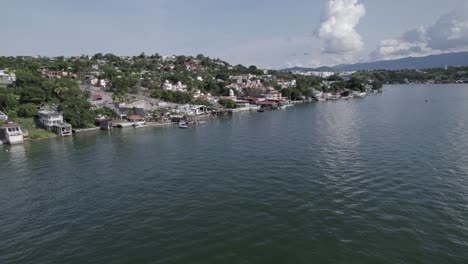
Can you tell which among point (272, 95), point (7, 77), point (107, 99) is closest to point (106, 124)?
point (107, 99)

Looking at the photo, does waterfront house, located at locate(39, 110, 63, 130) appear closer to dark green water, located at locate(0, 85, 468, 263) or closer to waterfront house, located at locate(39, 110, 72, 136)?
waterfront house, located at locate(39, 110, 72, 136)

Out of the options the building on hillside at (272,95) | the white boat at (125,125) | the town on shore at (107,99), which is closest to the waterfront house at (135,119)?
the town on shore at (107,99)

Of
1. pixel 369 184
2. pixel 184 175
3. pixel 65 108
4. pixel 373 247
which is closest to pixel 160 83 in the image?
pixel 65 108

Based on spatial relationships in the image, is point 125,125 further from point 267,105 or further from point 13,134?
point 267,105

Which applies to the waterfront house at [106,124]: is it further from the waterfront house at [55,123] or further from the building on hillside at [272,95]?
the building on hillside at [272,95]

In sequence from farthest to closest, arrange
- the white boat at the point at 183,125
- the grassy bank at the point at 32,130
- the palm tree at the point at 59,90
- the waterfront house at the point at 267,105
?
the waterfront house at the point at 267,105 → the palm tree at the point at 59,90 → the white boat at the point at 183,125 → the grassy bank at the point at 32,130

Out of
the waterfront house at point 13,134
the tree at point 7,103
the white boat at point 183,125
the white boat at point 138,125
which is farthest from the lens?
the white boat at point 138,125
